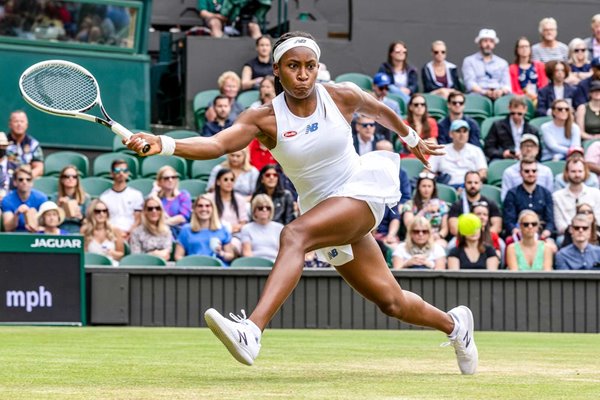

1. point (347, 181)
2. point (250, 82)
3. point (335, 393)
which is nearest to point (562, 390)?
point (335, 393)

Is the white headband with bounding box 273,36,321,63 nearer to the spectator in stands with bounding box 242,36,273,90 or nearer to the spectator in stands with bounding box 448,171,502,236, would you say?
the spectator in stands with bounding box 448,171,502,236

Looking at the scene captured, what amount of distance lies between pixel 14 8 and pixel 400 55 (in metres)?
5.01

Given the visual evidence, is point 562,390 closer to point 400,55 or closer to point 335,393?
point 335,393

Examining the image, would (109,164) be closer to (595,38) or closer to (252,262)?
(252,262)

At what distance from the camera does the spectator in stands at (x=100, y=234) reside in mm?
13070

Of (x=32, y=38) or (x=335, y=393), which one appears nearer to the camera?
(x=335, y=393)

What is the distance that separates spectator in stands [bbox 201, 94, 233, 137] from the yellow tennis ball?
334cm

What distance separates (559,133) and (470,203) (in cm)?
238

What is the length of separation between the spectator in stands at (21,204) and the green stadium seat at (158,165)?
2263mm

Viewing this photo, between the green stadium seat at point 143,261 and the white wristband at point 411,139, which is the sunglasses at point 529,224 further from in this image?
the white wristband at point 411,139

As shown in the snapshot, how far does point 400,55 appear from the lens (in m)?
16.6

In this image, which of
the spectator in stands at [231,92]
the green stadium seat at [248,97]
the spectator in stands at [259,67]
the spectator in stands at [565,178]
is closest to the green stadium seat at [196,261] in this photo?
the spectator in stands at [231,92]

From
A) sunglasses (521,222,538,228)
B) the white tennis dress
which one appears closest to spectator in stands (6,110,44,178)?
sunglasses (521,222,538,228)

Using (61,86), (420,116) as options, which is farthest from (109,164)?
(61,86)
